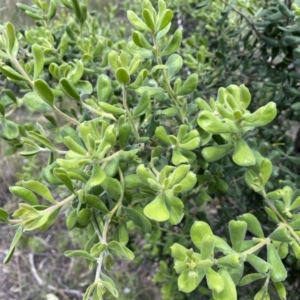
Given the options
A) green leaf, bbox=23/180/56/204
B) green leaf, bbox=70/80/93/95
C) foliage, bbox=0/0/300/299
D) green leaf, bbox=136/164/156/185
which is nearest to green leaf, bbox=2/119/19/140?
foliage, bbox=0/0/300/299

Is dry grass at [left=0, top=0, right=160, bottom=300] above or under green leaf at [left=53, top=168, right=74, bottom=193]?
under

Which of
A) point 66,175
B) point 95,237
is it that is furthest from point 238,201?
point 66,175

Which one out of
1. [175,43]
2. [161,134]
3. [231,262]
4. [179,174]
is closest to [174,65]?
[175,43]

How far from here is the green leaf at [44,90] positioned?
0.61m

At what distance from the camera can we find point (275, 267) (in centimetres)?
58

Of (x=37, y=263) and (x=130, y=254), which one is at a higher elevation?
(x=130, y=254)

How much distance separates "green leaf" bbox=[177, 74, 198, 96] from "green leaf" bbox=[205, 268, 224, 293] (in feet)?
1.01

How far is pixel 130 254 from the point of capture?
585mm

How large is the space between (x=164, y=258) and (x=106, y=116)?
77cm

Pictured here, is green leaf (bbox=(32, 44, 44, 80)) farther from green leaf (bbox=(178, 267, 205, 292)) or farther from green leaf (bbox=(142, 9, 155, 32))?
green leaf (bbox=(178, 267, 205, 292))

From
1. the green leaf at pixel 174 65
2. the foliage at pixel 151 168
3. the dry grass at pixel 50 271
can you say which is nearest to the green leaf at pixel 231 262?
the foliage at pixel 151 168

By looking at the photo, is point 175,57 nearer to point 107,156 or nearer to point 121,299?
point 107,156

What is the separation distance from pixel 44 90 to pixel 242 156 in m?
0.31

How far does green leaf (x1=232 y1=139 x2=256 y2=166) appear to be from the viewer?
585 millimetres
